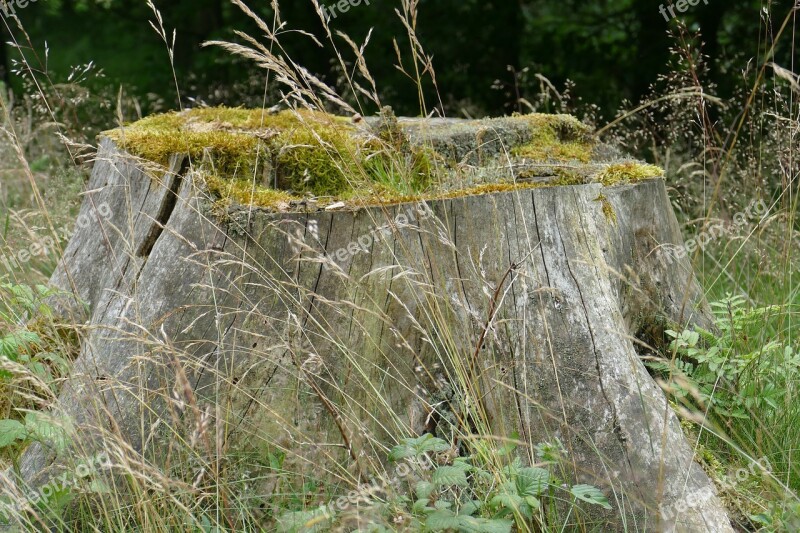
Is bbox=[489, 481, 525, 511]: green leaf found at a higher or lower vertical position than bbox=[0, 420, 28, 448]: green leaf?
higher

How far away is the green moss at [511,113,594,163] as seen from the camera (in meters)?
3.48

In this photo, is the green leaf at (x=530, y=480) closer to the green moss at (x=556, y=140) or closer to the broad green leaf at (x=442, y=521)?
the broad green leaf at (x=442, y=521)

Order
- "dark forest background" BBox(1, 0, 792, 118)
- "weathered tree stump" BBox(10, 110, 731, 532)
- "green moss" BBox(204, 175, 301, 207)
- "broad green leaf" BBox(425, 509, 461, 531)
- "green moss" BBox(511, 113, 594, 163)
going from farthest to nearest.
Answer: "dark forest background" BBox(1, 0, 792, 118), "green moss" BBox(511, 113, 594, 163), "green moss" BBox(204, 175, 301, 207), "weathered tree stump" BBox(10, 110, 731, 532), "broad green leaf" BBox(425, 509, 461, 531)

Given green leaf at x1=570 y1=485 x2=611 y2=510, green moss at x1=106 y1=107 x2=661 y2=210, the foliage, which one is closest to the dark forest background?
green moss at x1=106 y1=107 x2=661 y2=210

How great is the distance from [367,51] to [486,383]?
22.0 feet

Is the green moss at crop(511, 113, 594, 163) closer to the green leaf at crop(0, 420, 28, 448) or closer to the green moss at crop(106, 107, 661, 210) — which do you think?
the green moss at crop(106, 107, 661, 210)

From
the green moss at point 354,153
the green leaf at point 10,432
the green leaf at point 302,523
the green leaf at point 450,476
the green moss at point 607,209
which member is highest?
the green moss at point 354,153

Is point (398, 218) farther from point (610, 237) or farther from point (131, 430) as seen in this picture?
point (131, 430)

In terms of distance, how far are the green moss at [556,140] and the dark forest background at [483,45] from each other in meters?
3.34

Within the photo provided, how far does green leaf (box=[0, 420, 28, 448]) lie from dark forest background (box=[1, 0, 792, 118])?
5.41 m

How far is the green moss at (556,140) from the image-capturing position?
3480 millimetres

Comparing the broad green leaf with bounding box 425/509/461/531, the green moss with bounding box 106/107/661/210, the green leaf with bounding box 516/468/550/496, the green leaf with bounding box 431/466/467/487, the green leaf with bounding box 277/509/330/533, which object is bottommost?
the green leaf with bounding box 277/509/330/533

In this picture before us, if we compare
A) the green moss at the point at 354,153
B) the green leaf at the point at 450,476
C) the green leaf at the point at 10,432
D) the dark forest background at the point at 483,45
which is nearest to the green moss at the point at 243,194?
the green moss at the point at 354,153

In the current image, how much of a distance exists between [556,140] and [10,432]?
2583 mm
